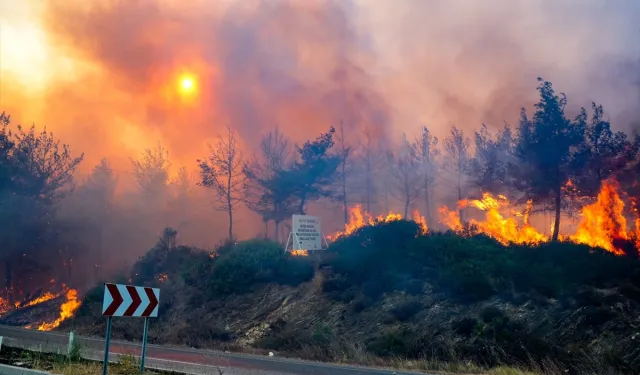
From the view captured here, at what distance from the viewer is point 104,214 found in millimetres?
51312

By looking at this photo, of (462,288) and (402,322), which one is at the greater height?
(462,288)

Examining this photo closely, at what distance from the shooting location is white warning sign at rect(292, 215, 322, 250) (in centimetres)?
2909

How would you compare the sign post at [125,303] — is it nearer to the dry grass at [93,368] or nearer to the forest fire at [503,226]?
the dry grass at [93,368]

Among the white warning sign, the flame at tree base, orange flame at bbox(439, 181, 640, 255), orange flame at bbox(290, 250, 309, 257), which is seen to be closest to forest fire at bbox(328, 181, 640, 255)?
orange flame at bbox(439, 181, 640, 255)

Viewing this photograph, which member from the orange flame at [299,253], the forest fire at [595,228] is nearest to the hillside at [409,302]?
the orange flame at [299,253]

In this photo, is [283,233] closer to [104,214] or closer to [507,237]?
[104,214]

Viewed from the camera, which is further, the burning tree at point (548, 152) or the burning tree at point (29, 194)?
the burning tree at point (29, 194)

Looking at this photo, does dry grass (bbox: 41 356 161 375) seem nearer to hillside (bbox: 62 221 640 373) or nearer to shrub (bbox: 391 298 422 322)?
hillside (bbox: 62 221 640 373)

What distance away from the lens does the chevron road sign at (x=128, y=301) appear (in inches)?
344

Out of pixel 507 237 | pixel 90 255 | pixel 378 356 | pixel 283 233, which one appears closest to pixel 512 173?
pixel 507 237

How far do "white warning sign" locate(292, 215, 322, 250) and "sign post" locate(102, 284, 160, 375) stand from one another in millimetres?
19080

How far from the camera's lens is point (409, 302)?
71.8 feet

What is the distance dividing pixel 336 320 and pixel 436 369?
900cm

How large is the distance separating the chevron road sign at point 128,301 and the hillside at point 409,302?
8444 mm
